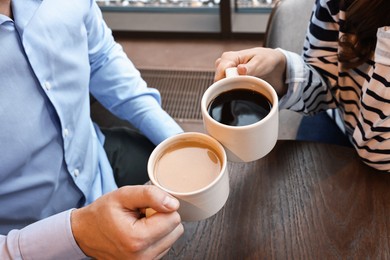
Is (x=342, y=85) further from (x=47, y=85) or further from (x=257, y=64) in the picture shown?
(x=47, y=85)

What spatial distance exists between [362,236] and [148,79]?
1609 millimetres

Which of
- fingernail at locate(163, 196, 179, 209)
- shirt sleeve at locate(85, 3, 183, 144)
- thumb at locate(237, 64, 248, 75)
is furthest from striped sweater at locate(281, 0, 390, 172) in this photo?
fingernail at locate(163, 196, 179, 209)

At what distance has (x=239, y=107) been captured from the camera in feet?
2.38

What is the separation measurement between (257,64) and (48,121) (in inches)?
18.3

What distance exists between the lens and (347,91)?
970 mm

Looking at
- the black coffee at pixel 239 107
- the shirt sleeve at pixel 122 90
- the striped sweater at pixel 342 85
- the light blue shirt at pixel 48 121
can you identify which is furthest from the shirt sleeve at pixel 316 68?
the light blue shirt at pixel 48 121

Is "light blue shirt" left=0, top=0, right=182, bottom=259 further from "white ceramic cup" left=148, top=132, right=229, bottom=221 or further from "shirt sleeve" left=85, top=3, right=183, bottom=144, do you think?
"white ceramic cup" left=148, top=132, right=229, bottom=221

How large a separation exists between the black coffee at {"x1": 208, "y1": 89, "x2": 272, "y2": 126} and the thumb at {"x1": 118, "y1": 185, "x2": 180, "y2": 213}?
0.18 meters

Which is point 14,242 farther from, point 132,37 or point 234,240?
point 132,37

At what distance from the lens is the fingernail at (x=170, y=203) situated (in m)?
0.58

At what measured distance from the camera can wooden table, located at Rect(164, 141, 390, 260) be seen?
29.1 inches

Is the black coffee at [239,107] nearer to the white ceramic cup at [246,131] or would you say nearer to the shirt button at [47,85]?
the white ceramic cup at [246,131]

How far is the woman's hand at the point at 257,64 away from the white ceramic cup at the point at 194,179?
7.1 inches

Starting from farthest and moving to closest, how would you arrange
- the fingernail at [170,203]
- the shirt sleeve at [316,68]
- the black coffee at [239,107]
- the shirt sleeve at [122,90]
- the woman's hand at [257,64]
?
the shirt sleeve at [122,90] → the shirt sleeve at [316,68] → the woman's hand at [257,64] → the black coffee at [239,107] → the fingernail at [170,203]
